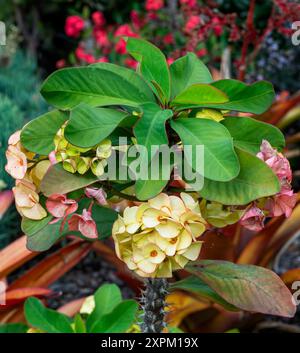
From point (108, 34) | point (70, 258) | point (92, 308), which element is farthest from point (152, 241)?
point (108, 34)

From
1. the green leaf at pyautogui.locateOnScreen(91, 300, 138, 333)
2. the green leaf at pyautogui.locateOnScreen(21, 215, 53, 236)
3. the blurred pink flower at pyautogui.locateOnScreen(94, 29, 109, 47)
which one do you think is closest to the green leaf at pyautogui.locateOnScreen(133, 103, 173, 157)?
the green leaf at pyautogui.locateOnScreen(21, 215, 53, 236)

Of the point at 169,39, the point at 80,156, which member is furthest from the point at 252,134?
the point at 169,39

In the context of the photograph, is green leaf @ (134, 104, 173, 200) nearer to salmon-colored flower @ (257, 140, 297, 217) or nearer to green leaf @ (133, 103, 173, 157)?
green leaf @ (133, 103, 173, 157)

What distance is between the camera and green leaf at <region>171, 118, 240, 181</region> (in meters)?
0.88

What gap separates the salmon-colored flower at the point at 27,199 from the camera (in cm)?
96

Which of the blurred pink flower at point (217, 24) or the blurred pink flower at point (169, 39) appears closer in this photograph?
the blurred pink flower at point (217, 24)

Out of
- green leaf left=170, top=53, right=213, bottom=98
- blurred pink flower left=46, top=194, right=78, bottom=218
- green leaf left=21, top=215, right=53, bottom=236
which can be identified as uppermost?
green leaf left=170, top=53, right=213, bottom=98

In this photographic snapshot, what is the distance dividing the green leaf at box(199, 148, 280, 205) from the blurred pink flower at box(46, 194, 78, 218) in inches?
7.7

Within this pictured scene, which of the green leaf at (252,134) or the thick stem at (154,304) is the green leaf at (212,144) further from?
the thick stem at (154,304)

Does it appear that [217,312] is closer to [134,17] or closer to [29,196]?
[29,196]

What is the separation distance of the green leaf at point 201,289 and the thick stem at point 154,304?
0.05 metres

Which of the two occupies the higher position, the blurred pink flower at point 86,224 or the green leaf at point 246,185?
the green leaf at point 246,185

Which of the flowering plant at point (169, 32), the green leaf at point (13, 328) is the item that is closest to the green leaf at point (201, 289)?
the green leaf at point (13, 328)

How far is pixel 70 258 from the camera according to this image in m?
1.77
